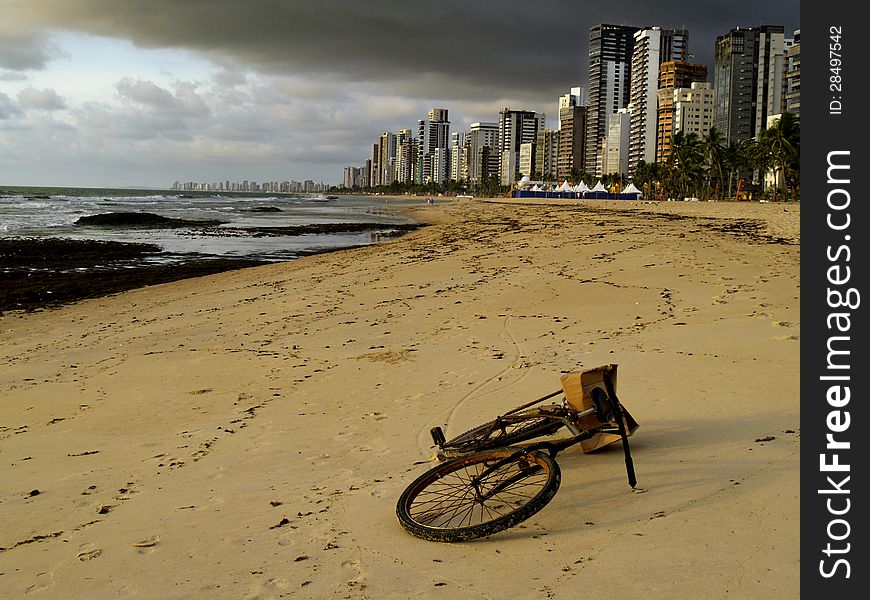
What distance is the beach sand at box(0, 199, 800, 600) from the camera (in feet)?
12.1

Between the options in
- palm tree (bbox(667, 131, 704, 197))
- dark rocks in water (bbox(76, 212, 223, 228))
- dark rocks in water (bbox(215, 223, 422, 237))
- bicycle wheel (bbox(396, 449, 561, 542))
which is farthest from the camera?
palm tree (bbox(667, 131, 704, 197))

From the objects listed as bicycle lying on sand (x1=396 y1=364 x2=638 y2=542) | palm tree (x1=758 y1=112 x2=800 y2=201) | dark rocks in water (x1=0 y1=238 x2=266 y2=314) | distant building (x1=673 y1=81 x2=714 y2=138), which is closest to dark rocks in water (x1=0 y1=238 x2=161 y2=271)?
dark rocks in water (x1=0 y1=238 x2=266 y2=314)

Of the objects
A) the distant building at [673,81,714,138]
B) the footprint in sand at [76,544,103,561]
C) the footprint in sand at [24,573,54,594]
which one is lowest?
the footprint in sand at [24,573,54,594]

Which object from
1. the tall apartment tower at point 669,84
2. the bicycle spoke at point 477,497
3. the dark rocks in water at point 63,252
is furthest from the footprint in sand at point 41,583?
the tall apartment tower at point 669,84

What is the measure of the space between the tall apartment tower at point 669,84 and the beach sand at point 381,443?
18543 cm

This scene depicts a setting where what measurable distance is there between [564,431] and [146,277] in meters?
17.9

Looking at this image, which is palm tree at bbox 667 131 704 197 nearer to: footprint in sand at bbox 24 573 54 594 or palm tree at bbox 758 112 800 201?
palm tree at bbox 758 112 800 201

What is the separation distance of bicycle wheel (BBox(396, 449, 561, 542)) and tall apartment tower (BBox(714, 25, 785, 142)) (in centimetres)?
20226
